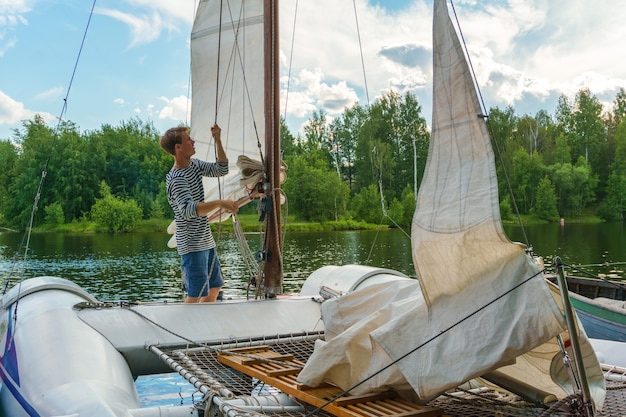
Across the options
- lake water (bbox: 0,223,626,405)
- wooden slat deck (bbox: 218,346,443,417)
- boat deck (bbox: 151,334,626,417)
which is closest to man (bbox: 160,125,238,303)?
boat deck (bbox: 151,334,626,417)

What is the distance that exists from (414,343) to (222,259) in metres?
21.2

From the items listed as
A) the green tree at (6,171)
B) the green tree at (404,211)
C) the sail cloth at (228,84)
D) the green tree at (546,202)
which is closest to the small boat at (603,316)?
the sail cloth at (228,84)

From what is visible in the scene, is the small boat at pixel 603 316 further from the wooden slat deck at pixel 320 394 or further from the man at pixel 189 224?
the wooden slat deck at pixel 320 394

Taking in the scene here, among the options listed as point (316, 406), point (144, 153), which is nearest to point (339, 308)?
point (316, 406)

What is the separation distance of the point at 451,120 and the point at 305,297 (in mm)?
3464

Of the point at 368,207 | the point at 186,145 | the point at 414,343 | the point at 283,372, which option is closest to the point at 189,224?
the point at 186,145

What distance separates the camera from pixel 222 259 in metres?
23.8

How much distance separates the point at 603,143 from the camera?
2244 inches

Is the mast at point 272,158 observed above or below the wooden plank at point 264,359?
above

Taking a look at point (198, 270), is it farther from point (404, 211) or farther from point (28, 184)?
point (28, 184)

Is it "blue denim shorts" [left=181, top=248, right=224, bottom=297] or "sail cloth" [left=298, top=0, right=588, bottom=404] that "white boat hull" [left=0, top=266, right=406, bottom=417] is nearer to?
"blue denim shorts" [left=181, top=248, right=224, bottom=297]

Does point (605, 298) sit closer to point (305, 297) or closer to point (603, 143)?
point (305, 297)

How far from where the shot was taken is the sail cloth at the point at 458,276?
2.67m

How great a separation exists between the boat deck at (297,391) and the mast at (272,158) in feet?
5.01
